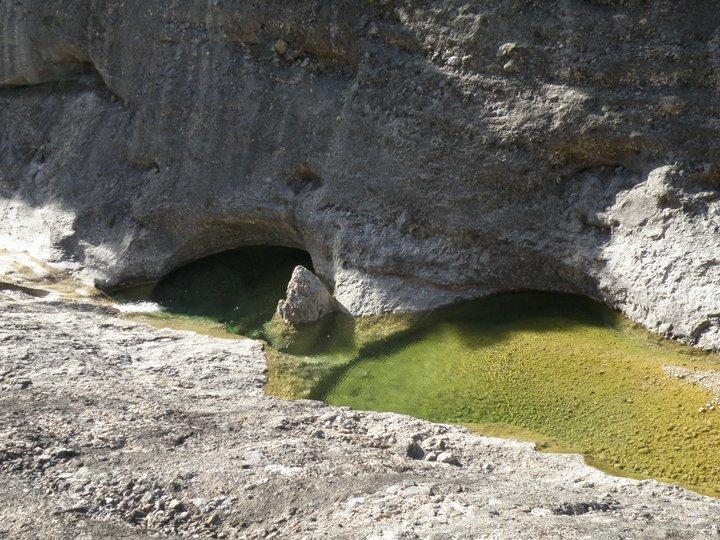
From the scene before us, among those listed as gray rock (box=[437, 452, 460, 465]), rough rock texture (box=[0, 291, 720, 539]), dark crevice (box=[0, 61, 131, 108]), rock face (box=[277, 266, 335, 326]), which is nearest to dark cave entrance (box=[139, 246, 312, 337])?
rock face (box=[277, 266, 335, 326])

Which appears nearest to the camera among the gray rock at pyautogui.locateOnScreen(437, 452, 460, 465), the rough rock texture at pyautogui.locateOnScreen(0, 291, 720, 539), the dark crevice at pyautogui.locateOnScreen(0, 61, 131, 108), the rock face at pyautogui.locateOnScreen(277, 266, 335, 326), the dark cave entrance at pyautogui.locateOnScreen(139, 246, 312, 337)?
the rough rock texture at pyautogui.locateOnScreen(0, 291, 720, 539)

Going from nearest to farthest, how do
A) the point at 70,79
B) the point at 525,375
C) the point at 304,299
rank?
the point at 525,375 < the point at 304,299 < the point at 70,79

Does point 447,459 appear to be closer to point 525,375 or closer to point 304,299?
point 525,375

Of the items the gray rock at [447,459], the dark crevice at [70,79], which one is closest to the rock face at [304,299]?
the gray rock at [447,459]

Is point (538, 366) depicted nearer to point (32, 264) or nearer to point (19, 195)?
point (32, 264)

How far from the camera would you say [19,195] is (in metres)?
13.7

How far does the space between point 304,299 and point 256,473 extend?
4.40m

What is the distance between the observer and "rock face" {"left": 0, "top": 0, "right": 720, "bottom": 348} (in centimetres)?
895

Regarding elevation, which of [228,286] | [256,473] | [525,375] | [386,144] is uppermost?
[386,144]

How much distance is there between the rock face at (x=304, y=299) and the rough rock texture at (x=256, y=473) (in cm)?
182

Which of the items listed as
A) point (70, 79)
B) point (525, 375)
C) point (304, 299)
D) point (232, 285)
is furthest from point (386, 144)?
point (70, 79)

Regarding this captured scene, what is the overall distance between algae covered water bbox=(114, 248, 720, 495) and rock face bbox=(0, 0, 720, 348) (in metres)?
0.32

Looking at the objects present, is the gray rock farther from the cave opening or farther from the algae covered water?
the cave opening

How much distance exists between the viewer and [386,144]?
35.0ft
